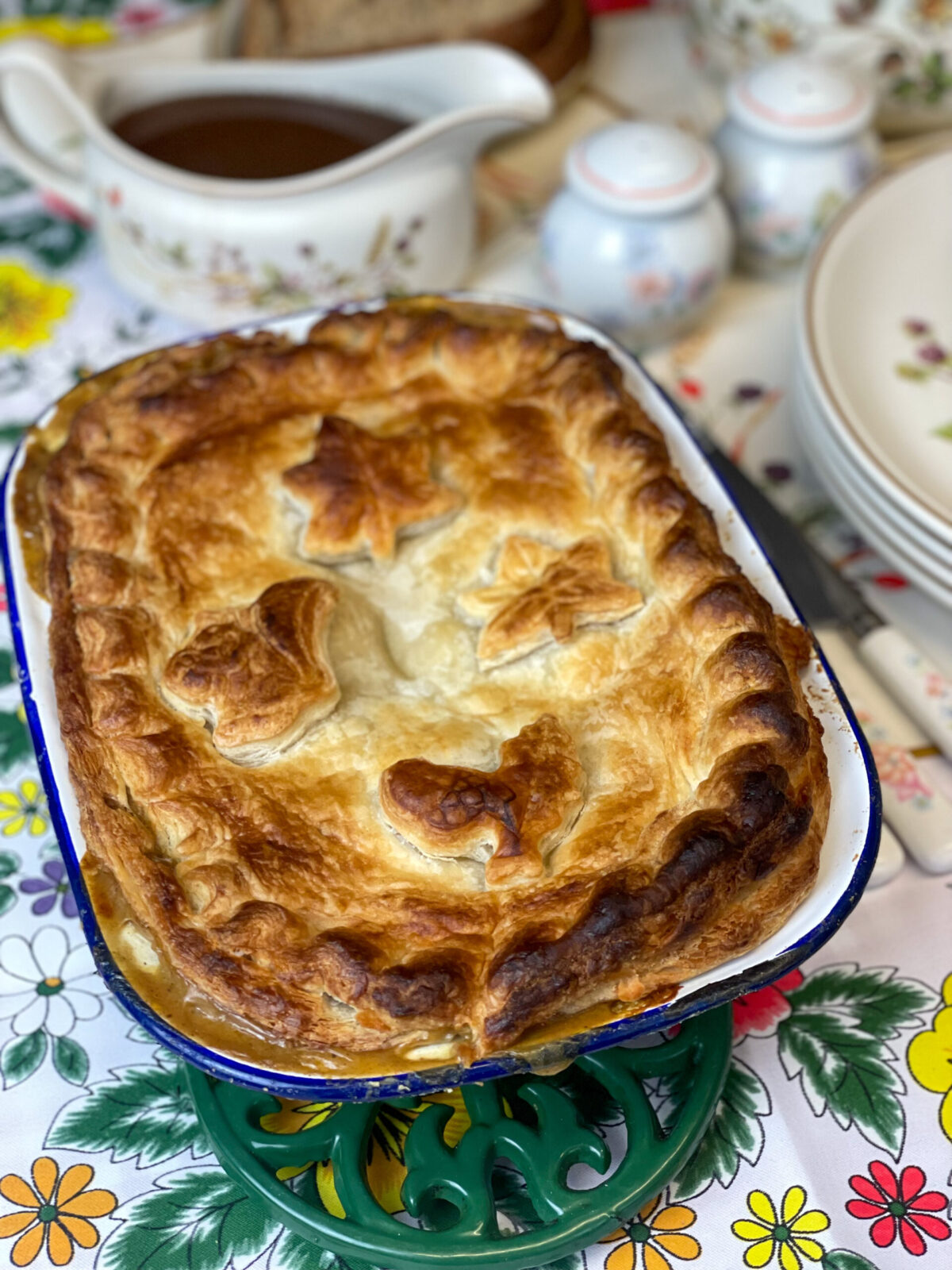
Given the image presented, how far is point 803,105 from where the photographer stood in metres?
2.02

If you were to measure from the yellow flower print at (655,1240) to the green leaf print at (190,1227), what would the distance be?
308 millimetres

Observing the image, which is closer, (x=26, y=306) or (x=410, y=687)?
(x=410, y=687)

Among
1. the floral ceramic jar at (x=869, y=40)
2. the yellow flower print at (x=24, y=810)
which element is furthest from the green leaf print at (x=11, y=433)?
the floral ceramic jar at (x=869, y=40)

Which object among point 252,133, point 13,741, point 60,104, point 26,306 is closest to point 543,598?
point 13,741

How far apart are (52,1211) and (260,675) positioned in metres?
0.52

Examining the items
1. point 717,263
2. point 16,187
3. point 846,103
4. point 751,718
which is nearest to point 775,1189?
point 751,718

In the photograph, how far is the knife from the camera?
4.66 feet

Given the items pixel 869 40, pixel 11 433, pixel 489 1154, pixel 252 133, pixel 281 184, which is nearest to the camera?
pixel 489 1154

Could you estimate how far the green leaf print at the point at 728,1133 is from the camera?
46.5 inches

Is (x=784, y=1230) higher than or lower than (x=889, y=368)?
lower

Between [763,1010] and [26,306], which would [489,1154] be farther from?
[26,306]

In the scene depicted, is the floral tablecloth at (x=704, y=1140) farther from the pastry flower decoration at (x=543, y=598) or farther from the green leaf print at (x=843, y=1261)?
the pastry flower decoration at (x=543, y=598)

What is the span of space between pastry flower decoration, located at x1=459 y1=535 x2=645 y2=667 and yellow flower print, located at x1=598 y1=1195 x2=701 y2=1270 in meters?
0.54

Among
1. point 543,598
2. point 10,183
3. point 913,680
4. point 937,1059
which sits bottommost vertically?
point 937,1059
